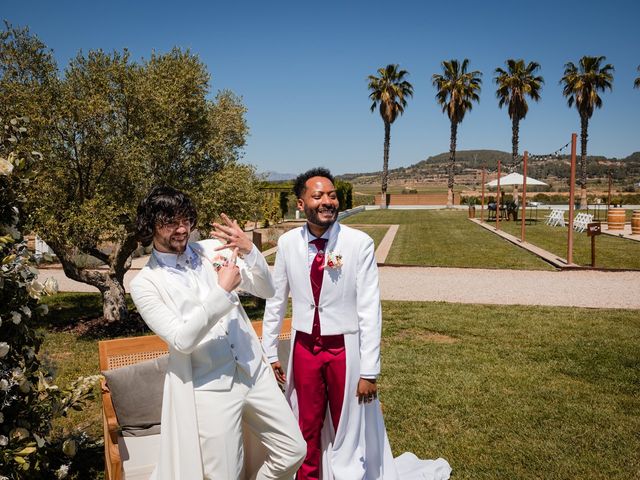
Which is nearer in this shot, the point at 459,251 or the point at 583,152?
the point at 459,251

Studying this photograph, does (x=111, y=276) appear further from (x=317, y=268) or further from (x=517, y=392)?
(x=517, y=392)

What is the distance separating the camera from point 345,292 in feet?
10.6

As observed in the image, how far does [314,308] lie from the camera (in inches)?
127

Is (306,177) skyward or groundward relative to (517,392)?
skyward

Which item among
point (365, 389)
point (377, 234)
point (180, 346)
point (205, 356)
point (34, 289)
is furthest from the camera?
point (377, 234)

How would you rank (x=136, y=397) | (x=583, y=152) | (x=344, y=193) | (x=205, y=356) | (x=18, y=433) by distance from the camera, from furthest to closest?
(x=583, y=152)
(x=344, y=193)
(x=136, y=397)
(x=18, y=433)
(x=205, y=356)

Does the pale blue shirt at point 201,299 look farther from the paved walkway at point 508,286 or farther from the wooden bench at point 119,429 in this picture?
the paved walkway at point 508,286

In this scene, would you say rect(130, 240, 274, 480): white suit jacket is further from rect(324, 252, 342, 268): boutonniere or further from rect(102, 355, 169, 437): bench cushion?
rect(102, 355, 169, 437): bench cushion

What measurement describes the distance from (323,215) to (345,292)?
1.62ft

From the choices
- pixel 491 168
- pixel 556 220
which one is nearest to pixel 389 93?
pixel 556 220

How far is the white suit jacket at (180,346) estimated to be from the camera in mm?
2328

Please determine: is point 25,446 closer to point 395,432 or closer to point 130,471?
point 130,471

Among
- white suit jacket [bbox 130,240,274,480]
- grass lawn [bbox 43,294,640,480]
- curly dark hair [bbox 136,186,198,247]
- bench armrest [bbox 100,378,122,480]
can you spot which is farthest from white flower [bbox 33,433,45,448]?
curly dark hair [bbox 136,186,198,247]

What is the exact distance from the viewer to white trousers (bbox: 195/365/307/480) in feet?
7.98
